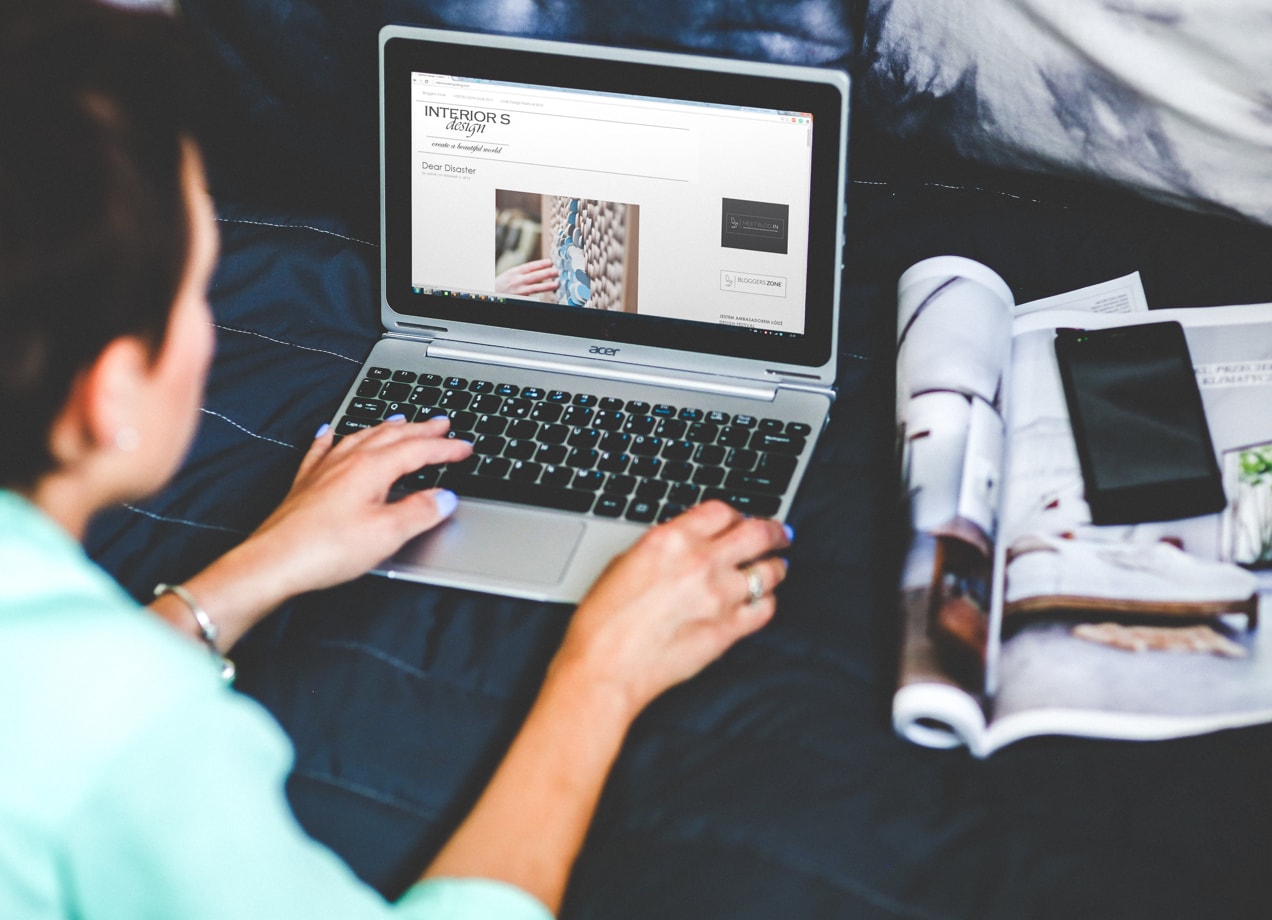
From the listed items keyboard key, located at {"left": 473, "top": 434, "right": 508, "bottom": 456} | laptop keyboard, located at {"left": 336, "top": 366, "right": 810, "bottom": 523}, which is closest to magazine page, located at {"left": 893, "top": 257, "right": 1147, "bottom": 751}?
laptop keyboard, located at {"left": 336, "top": 366, "right": 810, "bottom": 523}

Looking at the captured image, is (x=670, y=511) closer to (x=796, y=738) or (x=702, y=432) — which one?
(x=702, y=432)

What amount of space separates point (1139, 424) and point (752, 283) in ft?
0.99

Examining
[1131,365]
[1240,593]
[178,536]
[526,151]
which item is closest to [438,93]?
[526,151]

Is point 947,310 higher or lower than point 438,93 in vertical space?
lower

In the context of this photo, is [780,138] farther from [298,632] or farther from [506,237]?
A: [298,632]

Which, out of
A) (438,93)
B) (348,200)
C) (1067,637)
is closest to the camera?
(1067,637)

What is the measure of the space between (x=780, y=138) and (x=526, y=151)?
0.21 meters

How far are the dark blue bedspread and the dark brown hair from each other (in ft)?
1.01

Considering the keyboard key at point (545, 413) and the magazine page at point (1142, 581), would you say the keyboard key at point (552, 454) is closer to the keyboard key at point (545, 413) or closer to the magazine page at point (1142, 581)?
the keyboard key at point (545, 413)

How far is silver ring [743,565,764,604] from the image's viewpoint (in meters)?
0.76

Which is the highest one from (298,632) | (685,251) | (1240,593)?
(685,251)

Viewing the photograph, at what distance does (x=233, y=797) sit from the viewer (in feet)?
1.59

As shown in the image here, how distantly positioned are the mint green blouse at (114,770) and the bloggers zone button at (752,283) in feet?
1.80

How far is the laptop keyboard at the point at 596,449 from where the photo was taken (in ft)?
2.84
